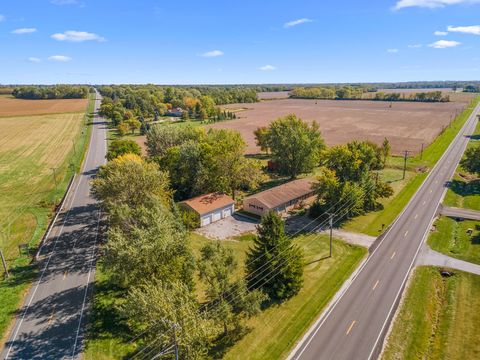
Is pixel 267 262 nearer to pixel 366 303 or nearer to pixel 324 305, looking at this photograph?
pixel 324 305

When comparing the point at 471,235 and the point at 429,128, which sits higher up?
the point at 429,128

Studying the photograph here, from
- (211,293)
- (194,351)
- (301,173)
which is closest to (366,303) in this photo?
(211,293)

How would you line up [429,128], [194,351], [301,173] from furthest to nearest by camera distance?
[429,128]
[301,173]
[194,351]

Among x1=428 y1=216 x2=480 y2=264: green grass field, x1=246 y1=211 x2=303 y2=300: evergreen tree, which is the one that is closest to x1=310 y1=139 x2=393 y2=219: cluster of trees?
x1=428 y1=216 x2=480 y2=264: green grass field

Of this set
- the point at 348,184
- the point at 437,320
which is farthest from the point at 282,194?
the point at 437,320

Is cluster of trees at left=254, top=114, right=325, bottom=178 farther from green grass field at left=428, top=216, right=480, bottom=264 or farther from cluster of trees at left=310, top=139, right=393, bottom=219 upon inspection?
green grass field at left=428, top=216, right=480, bottom=264

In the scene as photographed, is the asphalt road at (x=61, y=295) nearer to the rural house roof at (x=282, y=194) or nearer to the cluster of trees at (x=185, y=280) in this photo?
the cluster of trees at (x=185, y=280)

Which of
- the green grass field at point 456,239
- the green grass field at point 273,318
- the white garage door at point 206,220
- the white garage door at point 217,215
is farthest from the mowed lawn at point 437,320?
the white garage door at point 206,220
